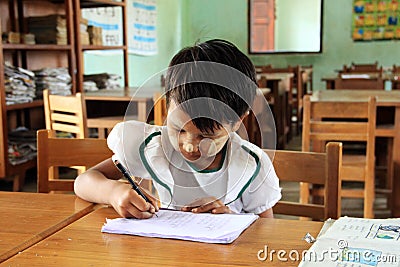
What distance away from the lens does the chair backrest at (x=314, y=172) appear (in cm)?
111

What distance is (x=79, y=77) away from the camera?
168 inches

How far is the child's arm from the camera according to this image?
0.92 metres

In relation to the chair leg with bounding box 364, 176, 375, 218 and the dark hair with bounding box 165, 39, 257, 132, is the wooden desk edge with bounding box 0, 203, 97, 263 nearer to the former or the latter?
the dark hair with bounding box 165, 39, 257, 132

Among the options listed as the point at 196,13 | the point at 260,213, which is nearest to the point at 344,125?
the point at 260,213

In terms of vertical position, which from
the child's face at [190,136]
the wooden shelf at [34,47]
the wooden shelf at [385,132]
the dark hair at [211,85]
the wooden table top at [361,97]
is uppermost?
the wooden shelf at [34,47]

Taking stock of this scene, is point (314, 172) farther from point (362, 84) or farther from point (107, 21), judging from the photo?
point (107, 21)

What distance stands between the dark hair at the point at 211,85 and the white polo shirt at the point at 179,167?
9 cm

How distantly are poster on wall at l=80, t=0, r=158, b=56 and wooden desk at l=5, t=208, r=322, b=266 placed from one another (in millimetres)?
3758

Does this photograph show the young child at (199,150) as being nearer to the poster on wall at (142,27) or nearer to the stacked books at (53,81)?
the stacked books at (53,81)

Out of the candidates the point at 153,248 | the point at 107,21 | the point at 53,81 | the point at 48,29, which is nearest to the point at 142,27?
the point at 107,21

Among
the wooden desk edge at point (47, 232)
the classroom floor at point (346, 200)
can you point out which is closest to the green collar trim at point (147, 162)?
the wooden desk edge at point (47, 232)

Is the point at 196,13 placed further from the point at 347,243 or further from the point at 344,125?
the point at 347,243

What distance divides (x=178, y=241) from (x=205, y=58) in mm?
334

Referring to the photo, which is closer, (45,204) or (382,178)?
(45,204)
